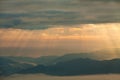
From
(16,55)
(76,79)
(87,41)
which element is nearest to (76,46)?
(87,41)

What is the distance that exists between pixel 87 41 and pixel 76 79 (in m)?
0.51

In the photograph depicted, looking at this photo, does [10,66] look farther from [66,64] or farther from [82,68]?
[82,68]

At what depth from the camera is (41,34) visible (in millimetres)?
4145

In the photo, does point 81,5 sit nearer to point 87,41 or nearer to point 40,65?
point 87,41

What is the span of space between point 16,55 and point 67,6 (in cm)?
→ 93

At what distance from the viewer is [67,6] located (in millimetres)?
4191

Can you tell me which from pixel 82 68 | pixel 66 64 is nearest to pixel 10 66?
pixel 66 64

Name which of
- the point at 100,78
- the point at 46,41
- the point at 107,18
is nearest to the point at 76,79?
the point at 100,78

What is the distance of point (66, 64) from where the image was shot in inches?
159

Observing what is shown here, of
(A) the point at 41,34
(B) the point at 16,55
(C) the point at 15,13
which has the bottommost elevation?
(B) the point at 16,55

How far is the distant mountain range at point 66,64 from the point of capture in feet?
13.2

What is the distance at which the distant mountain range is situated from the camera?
13.2 ft

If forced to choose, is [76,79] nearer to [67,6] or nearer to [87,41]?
[87,41]

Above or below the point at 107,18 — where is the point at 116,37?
below
